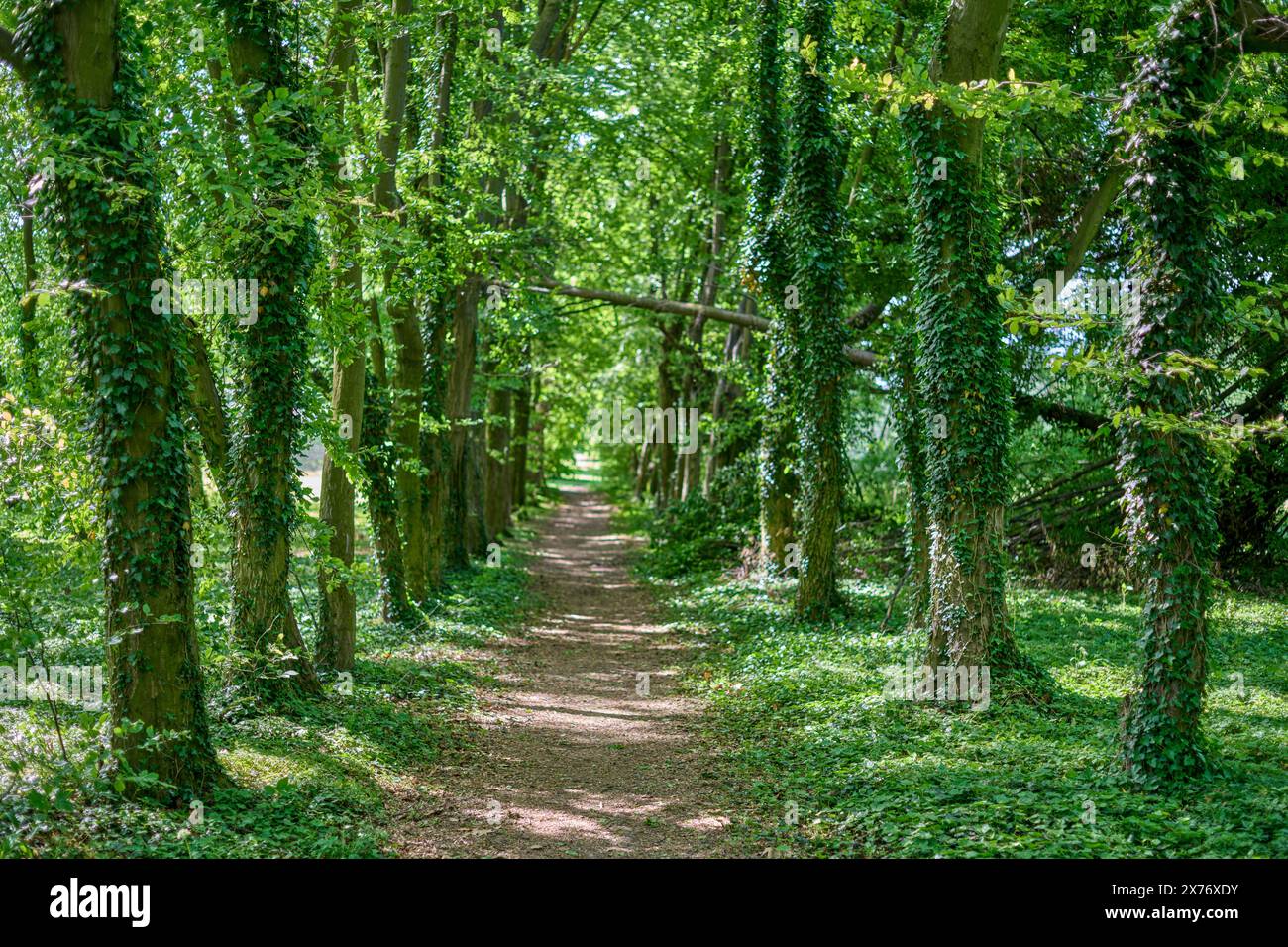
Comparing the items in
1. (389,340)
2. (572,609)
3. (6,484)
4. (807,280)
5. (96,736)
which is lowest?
(572,609)

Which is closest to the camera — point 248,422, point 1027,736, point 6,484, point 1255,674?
point 6,484

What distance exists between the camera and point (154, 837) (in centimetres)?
625

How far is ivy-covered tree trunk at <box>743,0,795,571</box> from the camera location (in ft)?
53.3

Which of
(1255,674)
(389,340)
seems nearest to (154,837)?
(389,340)

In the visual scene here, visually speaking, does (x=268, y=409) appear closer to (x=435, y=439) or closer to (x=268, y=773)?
(x=268, y=773)

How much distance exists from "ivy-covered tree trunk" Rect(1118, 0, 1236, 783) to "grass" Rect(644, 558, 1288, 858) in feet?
1.91

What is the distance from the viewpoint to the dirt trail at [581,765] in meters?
7.62

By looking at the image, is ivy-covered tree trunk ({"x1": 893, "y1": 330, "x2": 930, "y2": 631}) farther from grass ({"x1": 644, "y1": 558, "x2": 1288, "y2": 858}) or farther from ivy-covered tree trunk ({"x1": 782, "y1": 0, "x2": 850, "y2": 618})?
ivy-covered tree trunk ({"x1": 782, "y1": 0, "x2": 850, "y2": 618})

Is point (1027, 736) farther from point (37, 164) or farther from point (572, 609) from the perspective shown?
point (572, 609)

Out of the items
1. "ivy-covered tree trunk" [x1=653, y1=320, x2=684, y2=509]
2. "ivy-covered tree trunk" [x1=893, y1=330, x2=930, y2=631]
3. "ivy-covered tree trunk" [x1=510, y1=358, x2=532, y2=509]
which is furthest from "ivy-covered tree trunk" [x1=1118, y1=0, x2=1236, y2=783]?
"ivy-covered tree trunk" [x1=653, y1=320, x2=684, y2=509]

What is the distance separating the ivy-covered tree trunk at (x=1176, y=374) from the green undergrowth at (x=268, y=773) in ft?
18.9

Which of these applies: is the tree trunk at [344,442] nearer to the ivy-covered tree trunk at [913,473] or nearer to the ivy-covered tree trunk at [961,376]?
the ivy-covered tree trunk at [961,376]

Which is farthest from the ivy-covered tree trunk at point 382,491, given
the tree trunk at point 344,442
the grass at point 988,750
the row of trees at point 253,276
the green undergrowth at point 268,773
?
the grass at point 988,750
